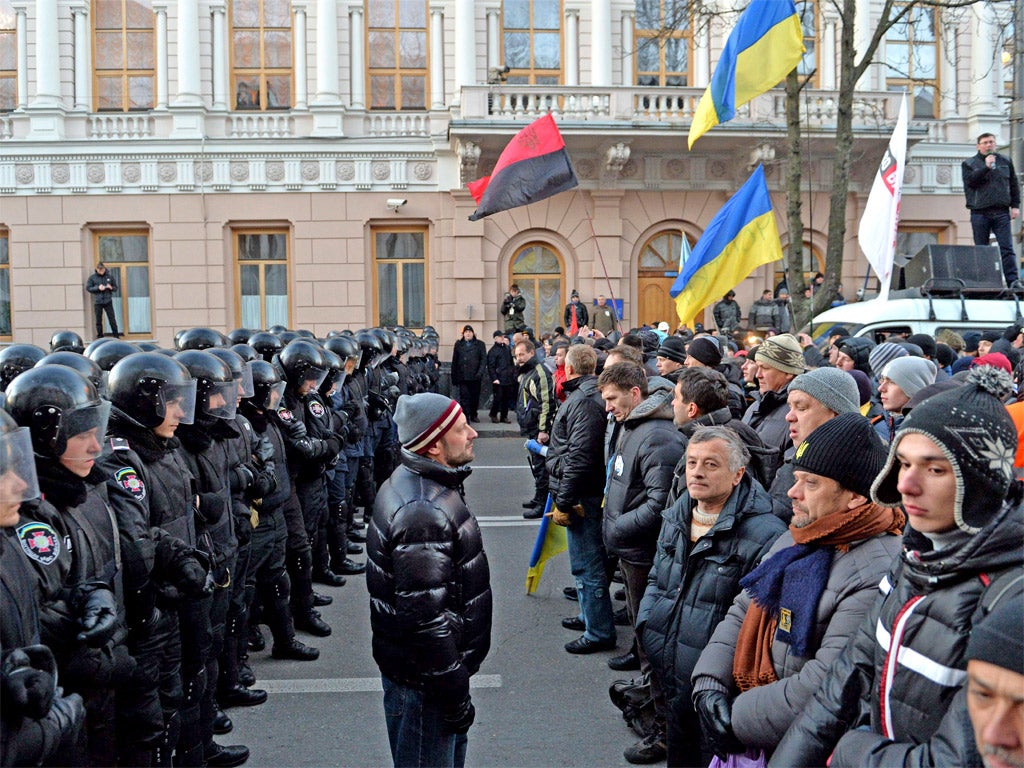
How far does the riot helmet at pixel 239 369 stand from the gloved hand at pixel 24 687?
9.14 ft

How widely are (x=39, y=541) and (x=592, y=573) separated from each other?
391 cm

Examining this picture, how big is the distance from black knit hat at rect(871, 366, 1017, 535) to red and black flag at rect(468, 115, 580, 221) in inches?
382

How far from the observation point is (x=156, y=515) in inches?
159

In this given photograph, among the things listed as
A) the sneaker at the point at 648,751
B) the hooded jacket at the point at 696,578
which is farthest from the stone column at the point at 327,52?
the hooded jacket at the point at 696,578

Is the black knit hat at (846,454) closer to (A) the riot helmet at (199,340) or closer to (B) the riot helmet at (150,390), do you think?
(B) the riot helmet at (150,390)

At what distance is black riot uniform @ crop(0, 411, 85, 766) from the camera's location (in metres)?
2.38

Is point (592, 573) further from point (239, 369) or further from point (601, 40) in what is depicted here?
point (601, 40)

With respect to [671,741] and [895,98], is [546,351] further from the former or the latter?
[895,98]

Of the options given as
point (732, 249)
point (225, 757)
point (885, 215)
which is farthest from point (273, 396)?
point (885, 215)

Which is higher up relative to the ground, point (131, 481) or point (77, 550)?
point (131, 481)

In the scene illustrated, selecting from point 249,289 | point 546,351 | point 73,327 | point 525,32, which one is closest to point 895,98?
point 525,32

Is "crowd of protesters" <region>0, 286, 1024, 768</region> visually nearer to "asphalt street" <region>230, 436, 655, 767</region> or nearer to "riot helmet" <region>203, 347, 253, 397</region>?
"riot helmet" <region>203, 347, 253, 397</region>

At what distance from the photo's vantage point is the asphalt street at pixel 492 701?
15.8 feet

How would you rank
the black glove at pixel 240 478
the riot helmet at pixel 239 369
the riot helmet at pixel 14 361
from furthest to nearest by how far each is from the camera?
the riot helmet at pixel 14 361 < the riot helmet at pixel 239 369 < the black glove at pixel 240 478
